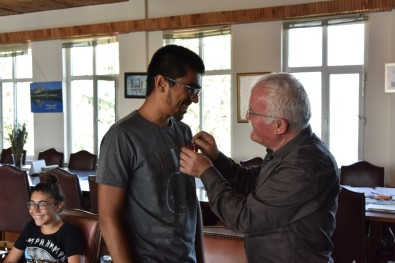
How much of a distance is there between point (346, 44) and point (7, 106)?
5.69m

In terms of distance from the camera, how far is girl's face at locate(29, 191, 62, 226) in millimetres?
2240

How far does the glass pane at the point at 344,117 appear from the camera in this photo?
5.33 m

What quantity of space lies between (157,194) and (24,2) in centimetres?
506

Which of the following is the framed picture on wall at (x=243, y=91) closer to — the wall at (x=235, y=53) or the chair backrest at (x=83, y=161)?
the wall at (x=235, y=53)

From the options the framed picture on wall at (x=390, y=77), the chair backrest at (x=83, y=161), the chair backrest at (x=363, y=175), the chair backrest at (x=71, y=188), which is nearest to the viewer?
the chair backrest at (x=71, y=188)

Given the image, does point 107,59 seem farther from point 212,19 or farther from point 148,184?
point 148,184

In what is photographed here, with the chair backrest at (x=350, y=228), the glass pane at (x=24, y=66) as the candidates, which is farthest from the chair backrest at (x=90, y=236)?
the glass pane at (x=24, y=66)

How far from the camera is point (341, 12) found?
5.09m

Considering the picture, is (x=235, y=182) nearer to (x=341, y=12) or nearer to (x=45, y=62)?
(x=341, y=12)

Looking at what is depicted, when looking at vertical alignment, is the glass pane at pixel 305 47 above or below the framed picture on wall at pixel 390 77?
above

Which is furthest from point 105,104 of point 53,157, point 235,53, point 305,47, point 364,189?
point 364,189

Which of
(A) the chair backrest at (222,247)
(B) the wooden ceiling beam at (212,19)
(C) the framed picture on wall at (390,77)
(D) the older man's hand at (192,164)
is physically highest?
(B) the wooden ceiling beam at (212,19)

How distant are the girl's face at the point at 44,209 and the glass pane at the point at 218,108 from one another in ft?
12.6

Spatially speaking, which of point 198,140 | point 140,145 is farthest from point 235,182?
point 140,145
